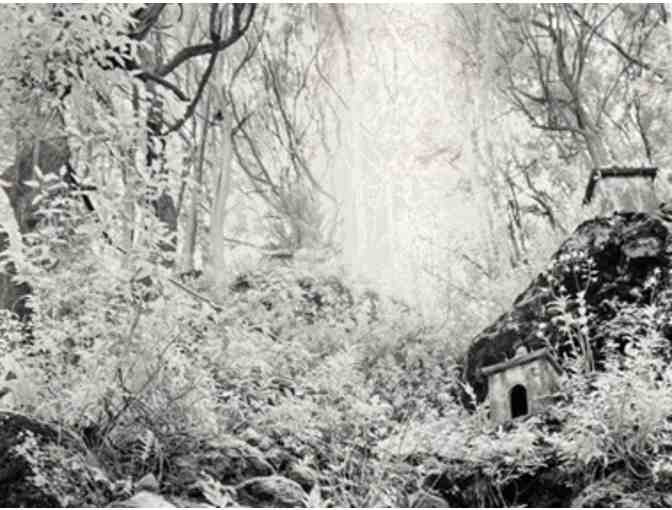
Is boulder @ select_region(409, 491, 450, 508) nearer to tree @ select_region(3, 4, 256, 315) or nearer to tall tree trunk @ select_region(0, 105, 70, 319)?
tree @ select_region(3, 4, 256, 315)

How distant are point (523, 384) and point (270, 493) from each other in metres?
2.04

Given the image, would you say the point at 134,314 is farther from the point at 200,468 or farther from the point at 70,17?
the point at 70,17

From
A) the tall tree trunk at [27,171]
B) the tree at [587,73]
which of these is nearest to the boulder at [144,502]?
the tall tree trunk at [27,171]

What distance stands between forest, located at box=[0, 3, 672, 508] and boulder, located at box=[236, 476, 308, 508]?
14 millimetres

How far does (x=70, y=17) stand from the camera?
11.5 ft

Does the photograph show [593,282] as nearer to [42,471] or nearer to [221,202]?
[42,471]

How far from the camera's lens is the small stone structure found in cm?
452

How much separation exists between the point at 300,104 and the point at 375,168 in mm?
1675

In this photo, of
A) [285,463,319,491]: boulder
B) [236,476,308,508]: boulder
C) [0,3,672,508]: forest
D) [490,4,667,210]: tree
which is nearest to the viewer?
[236,476,308,508]: boulder

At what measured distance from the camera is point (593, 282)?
5.43 meters

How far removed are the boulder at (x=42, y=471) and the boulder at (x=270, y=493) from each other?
59cm

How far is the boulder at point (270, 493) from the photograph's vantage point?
312 centimetres

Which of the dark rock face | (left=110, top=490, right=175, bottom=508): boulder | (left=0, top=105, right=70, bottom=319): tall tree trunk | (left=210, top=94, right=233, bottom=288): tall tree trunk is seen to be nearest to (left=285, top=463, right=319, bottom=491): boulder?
(left=110, top=490, right=175, bottom=508): boulder

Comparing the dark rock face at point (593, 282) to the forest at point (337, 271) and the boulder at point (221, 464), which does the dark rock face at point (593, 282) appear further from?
the boulder at point (221, 464)
